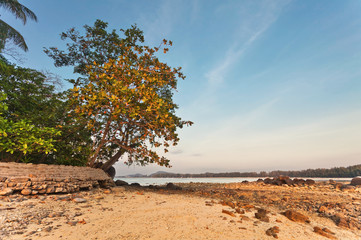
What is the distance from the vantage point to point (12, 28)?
18016mm

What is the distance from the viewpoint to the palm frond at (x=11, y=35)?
16753 millimetres

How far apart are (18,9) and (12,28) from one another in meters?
2.16

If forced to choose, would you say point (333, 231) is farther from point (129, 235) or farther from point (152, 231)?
point (129, 235)

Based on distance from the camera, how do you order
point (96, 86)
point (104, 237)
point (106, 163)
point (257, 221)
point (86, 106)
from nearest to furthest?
1. point (104, 237)
2. point (257, 221)
3. point (86, 106)
4. point (96, 86)
5. point (106, 163)

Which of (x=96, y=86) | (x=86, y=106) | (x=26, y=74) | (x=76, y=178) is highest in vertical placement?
(x=26, y=74)

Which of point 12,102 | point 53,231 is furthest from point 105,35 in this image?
point 53,231

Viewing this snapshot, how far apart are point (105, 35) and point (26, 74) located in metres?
5.60

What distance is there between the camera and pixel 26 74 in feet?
32.3

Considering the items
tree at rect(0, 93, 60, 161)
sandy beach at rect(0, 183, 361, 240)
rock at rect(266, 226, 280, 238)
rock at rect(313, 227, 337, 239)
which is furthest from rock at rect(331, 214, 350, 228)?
tree at rect(0, 93, 60, 161)

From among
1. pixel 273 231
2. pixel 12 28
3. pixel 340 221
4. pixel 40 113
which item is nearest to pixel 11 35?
pixel 12 28

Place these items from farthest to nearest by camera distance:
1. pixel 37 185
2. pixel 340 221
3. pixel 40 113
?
1. pixel 40 113
2. pixel 37 185
3. pixel 340 221

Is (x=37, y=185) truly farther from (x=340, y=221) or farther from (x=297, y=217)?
(x=340, y=221)

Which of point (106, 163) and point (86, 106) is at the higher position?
point (86, 106)

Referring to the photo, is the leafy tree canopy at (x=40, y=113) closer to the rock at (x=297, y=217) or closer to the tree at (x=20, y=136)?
the tree at (x=20, y=136)
